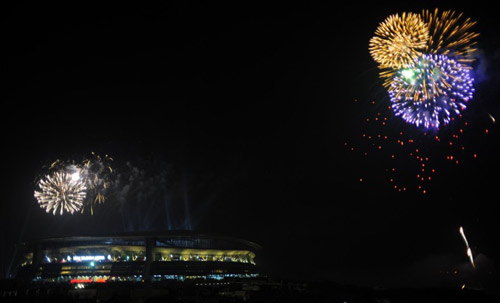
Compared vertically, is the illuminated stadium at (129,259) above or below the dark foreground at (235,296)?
above

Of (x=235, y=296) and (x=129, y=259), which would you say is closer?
(x=235, y=296)

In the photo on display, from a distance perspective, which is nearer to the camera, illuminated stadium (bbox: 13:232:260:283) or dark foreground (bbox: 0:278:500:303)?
dark foreground (bbox: 0:278:500:303)

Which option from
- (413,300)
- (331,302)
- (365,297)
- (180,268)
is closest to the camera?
(331,302)

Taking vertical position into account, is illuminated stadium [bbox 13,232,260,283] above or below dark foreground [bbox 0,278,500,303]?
above

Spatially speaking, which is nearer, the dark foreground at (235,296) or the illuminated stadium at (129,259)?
the dark foreground at (235,296)

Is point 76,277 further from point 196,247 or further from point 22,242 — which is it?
point 196,247

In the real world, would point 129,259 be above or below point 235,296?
above

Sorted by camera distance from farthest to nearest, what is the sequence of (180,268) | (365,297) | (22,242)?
1. (22,242)
2. (180,268)
3. (365,297)

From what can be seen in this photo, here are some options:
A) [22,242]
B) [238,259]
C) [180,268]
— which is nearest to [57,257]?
[22,242]
